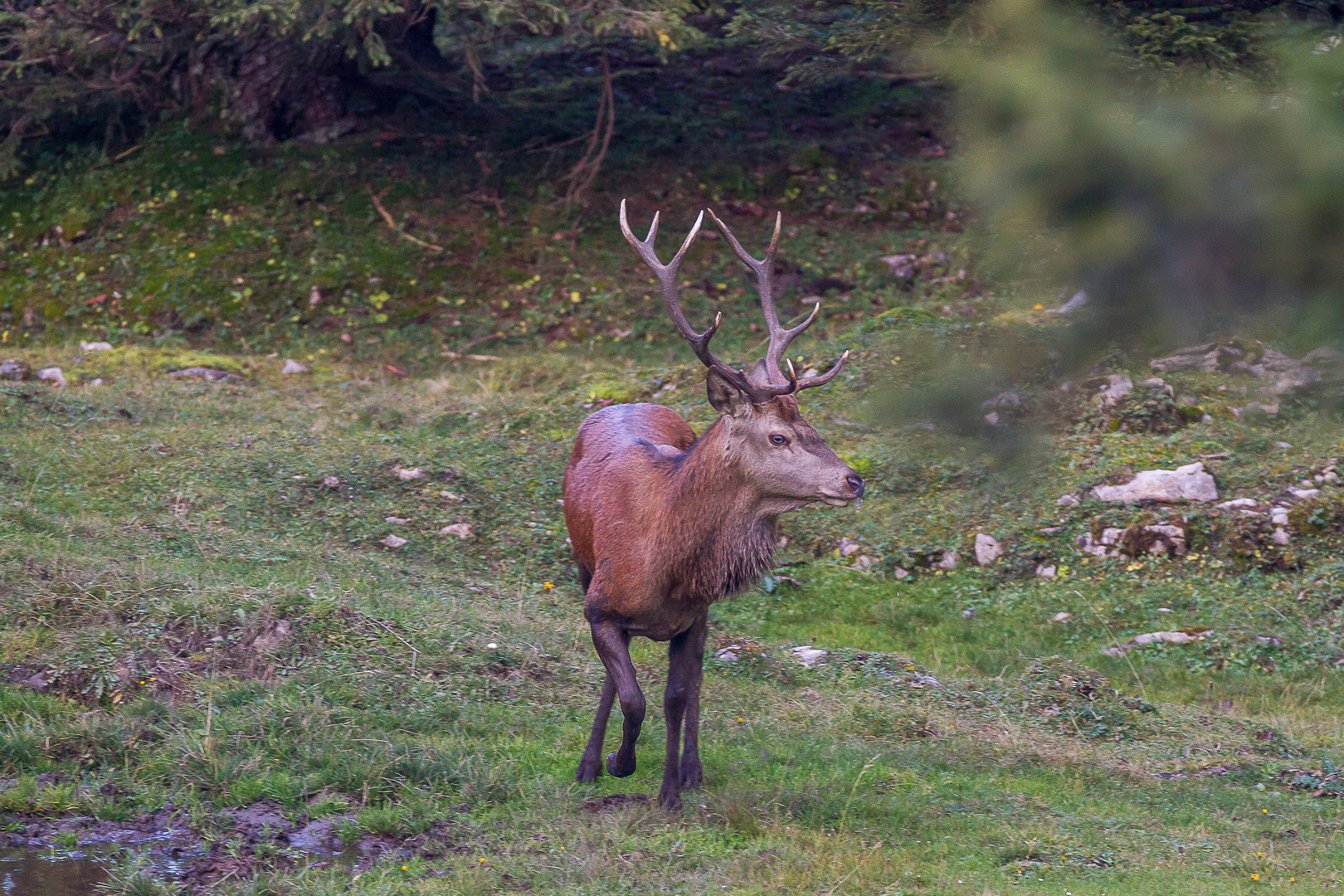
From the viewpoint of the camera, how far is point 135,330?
16.5 m

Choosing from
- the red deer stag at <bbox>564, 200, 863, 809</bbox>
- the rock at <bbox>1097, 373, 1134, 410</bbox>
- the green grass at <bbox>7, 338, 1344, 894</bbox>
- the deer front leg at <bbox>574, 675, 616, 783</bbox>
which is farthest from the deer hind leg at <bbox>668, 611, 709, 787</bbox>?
the rock at <bbox>1097, 373, 1134, 410</bbox>

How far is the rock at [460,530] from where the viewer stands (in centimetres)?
1073

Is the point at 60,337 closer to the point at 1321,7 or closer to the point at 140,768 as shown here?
the point at 140,768

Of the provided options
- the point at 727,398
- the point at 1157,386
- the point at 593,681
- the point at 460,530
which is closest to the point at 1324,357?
the point at 727,398

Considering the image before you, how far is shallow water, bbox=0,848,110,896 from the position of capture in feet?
17.3

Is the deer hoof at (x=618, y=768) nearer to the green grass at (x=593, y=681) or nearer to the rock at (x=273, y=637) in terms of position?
the green grass at (x=593, y=681)

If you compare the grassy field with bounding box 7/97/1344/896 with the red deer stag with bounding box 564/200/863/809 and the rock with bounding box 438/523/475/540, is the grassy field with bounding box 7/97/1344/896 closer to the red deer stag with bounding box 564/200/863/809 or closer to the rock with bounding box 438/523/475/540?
the rock with bounding box 438/523/475/540

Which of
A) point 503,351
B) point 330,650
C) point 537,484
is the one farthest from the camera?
point 503,351

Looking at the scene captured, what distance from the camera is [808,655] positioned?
8992 millimetres

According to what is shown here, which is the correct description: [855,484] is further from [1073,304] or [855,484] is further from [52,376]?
[52,376]

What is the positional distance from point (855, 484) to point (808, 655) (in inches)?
Answer: 129

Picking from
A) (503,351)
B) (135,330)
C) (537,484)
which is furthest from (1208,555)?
(135,330)

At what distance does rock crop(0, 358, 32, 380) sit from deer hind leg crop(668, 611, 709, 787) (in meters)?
10.5

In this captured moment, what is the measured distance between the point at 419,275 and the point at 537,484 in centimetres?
663
